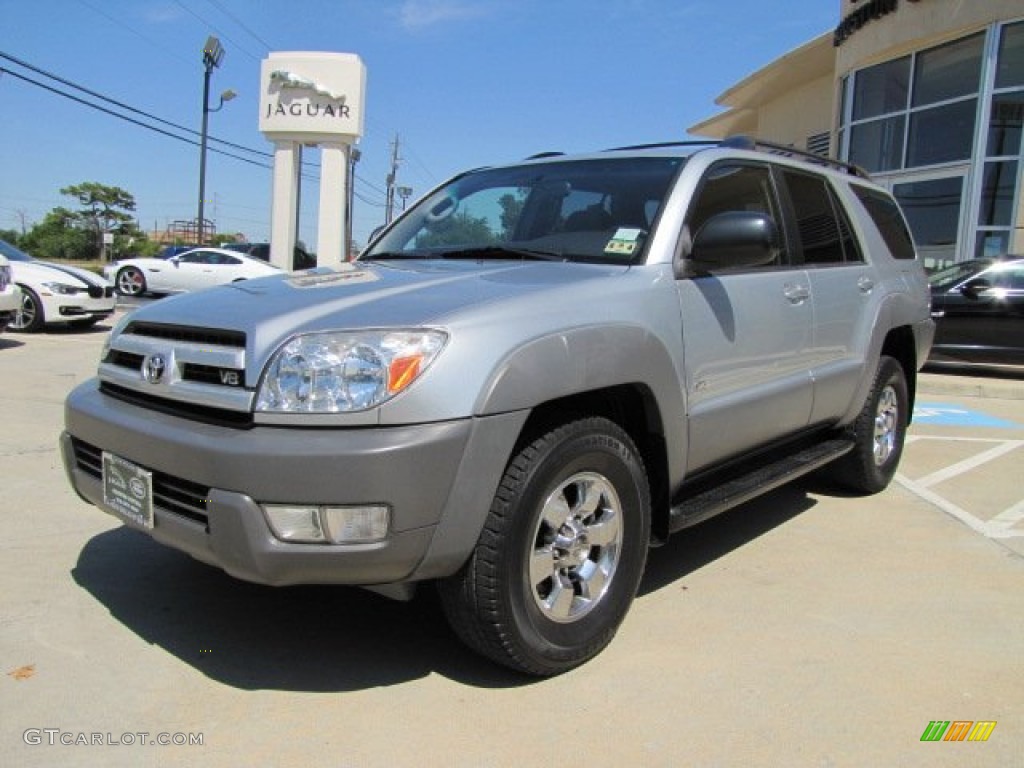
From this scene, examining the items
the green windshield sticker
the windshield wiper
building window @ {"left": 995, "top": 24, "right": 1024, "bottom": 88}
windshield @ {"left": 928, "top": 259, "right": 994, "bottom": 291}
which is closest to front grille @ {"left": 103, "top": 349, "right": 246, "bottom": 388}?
the windshield wiper

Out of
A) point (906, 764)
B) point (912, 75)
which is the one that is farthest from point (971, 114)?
point (906, 764)

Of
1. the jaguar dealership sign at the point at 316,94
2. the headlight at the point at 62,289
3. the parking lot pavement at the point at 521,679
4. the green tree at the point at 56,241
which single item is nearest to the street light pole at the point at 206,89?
the jaguar dealership sign at the point at 316,94

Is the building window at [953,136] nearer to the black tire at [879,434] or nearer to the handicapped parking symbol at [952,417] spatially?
the handicapped parking symbol at [952,417]

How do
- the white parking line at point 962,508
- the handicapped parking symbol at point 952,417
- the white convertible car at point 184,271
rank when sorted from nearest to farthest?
the white parking line at point 962,508
the handicapped parking symbol at point 952,417
the white convertible car at point 184,271

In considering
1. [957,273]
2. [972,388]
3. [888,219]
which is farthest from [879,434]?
[957,273]

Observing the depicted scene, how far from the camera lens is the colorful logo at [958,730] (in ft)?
8.32

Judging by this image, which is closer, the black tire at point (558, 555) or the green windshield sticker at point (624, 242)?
the black tire at point (558, 555)

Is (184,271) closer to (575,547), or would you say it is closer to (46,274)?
(46,274)

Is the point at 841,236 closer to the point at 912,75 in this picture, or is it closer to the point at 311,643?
the point at 311,643

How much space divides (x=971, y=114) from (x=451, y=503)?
50.5 feet

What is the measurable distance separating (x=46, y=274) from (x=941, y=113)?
1494 centimetres

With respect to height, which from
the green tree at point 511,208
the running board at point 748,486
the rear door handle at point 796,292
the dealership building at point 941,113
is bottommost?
the running board at point 748,486

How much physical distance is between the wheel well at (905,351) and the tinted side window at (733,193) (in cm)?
165

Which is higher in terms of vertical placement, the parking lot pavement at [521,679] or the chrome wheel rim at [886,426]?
the chrome wheel rim at [886,426]
